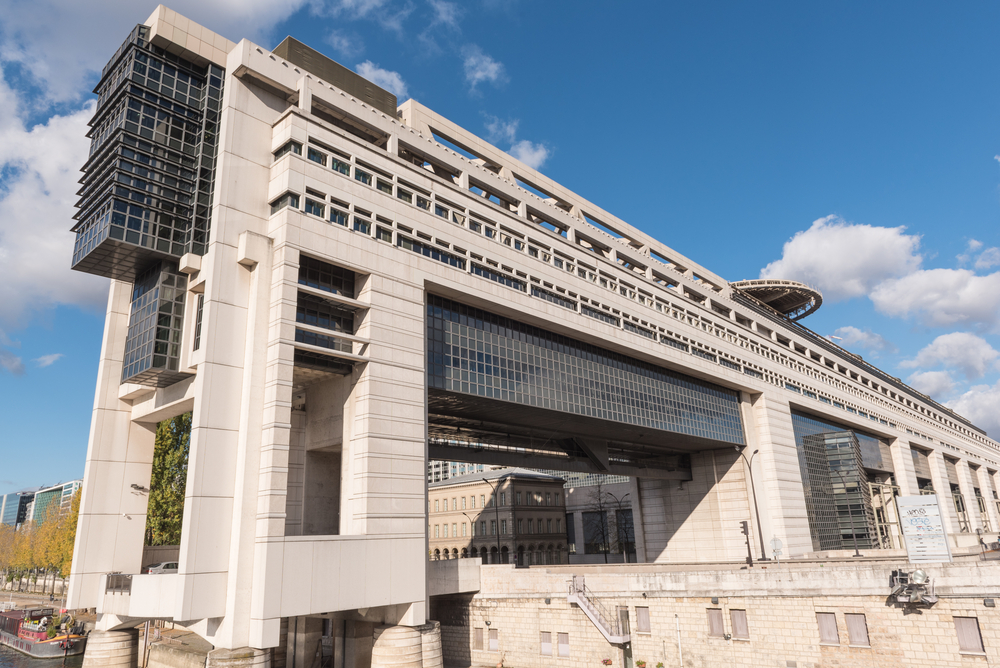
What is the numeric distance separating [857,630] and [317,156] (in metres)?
36.7

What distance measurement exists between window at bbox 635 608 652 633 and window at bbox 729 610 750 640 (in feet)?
15.0

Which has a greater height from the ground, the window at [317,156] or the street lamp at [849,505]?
the window at [317,156]

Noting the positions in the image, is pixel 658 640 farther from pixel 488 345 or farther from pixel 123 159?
pixel 123 159

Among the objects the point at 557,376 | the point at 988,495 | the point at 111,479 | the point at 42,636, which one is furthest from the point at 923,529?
the point at 988,495

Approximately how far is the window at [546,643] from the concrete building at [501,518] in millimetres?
59784

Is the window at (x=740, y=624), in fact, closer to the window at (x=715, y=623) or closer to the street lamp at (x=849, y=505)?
the window at (x=715, y=623)

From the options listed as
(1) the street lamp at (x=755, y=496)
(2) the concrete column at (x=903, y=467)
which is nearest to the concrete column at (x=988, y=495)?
(2) the concrete column at (x=903, y=467)

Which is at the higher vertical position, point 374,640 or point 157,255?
point 157,255

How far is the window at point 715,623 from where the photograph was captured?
32969mm

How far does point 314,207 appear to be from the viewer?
35688 mm

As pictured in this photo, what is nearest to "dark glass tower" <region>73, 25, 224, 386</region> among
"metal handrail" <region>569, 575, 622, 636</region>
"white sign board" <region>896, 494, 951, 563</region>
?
"metal handrail" <region>569, 575, 622, 636</region>

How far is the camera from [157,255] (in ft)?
117

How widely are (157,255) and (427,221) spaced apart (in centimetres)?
1562

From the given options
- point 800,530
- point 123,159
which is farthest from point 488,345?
point 800,530
